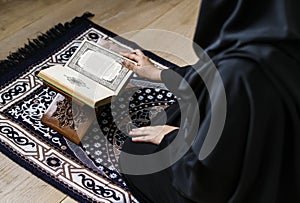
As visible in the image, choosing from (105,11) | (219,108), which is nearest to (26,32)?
(105,11)

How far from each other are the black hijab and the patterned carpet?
1.67 ft

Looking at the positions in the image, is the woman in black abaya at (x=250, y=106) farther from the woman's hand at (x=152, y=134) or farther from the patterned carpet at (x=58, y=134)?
the patterned carpet at (x=58, y=134)

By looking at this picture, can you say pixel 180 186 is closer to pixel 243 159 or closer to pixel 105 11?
pixel 243 159

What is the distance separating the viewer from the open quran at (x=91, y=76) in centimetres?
157

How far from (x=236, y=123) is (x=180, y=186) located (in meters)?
0.26

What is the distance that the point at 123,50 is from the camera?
68.9 inches

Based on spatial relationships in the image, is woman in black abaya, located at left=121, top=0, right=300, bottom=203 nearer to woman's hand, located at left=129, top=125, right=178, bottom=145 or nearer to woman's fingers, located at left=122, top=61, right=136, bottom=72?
woman's hand, located at left=129, top=125, right=178, bottom=145

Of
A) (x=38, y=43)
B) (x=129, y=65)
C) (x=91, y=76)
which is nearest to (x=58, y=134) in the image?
(x=91, y=76)

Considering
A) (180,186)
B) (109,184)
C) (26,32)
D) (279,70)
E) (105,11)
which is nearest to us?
(279,70)

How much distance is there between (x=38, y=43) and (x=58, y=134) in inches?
18.7

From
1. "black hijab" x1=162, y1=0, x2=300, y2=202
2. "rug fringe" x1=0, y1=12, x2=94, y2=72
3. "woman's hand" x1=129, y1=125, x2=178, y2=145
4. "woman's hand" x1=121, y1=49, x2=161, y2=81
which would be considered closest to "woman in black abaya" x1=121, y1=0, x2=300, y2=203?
"black hijab" x1=162, y1=0, x2=300, y2=202

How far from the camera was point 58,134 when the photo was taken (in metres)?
1.67

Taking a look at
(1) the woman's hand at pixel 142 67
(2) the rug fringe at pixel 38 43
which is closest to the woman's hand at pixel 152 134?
(1) the woman's hand at pixel 142 67

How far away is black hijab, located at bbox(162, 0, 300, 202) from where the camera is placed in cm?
90
